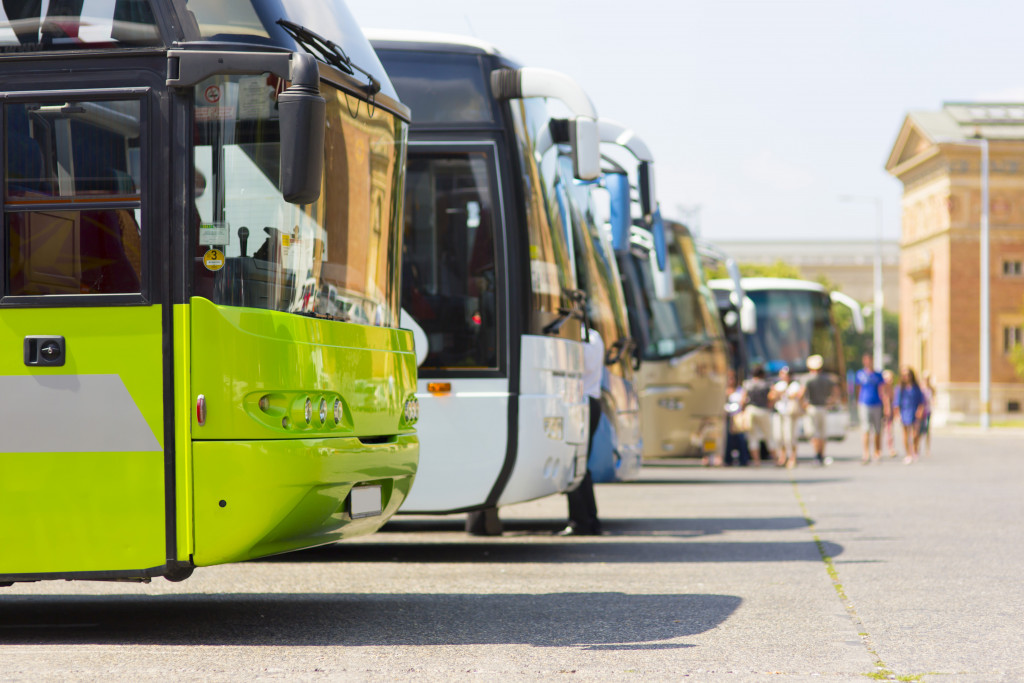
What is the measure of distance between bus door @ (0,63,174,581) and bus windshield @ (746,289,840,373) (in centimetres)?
2535

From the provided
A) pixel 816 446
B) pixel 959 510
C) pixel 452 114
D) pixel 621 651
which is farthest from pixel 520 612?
pixel 816 446

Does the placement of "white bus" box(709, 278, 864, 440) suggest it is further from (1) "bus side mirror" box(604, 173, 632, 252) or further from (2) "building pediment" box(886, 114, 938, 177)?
(2) "building pediment" box(886, 114, 938, 177)

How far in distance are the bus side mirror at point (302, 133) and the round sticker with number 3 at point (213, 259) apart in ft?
1.62

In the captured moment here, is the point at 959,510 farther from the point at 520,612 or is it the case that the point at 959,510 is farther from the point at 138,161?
the point at 138,161

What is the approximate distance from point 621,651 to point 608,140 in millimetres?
5660

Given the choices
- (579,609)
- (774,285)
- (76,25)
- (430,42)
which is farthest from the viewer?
(774,285)

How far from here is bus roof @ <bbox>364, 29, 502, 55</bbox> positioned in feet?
31.3

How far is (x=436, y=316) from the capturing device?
30.4ft

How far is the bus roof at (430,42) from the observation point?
9.54 meters

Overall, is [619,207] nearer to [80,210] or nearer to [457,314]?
[457,314]

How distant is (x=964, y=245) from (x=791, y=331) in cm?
5098

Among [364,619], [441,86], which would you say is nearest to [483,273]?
[441,86]

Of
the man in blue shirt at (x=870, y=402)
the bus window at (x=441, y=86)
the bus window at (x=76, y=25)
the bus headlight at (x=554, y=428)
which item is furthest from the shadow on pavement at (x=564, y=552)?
the man in blue shirt at (x=870, y=402)

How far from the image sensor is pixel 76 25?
6.13 meters
